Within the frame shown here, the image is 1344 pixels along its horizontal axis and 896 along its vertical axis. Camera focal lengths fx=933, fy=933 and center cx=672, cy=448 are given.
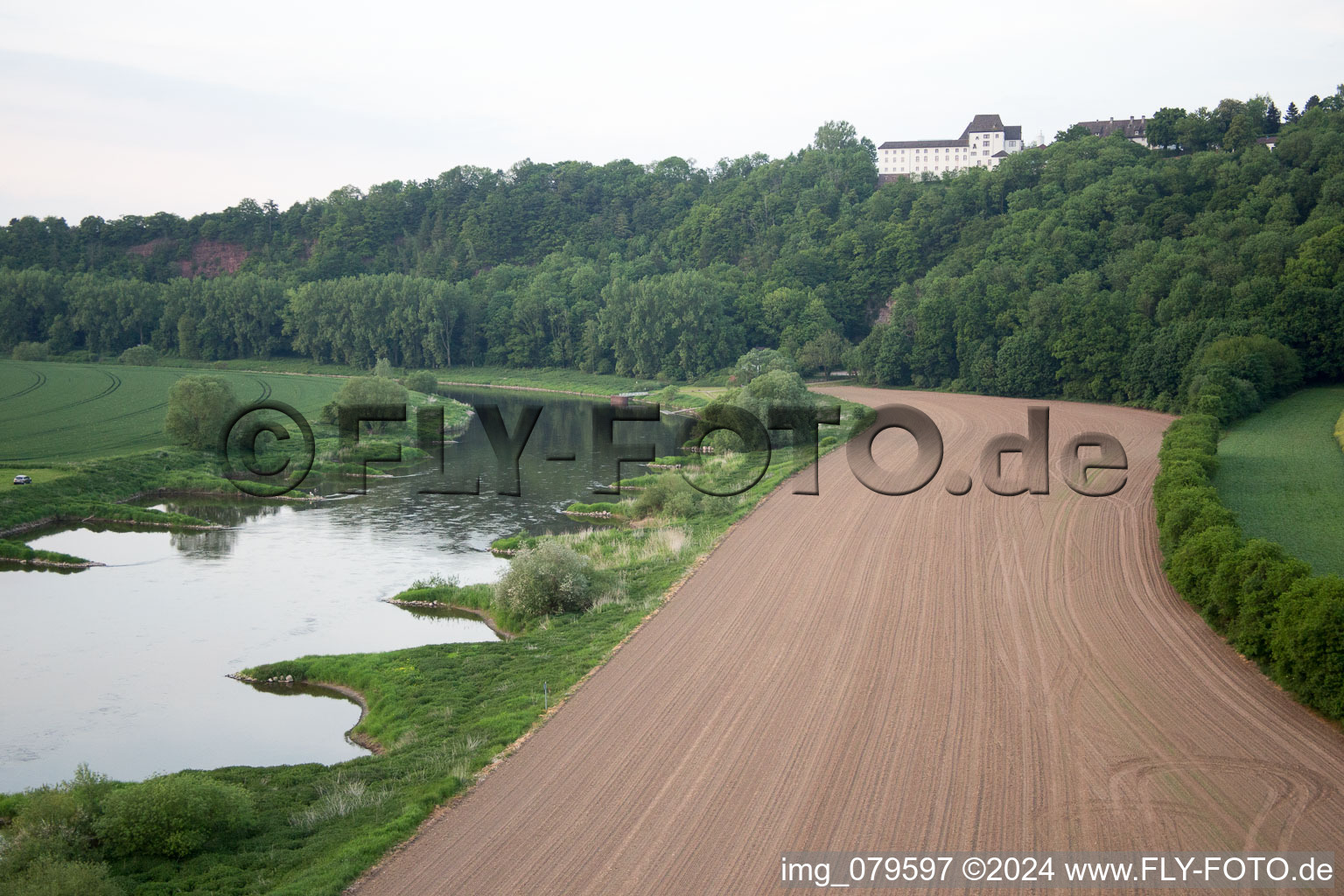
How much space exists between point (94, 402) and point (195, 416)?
2535 centimetres

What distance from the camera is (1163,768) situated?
15883mm

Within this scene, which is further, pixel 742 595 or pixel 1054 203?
pixel 1054 203

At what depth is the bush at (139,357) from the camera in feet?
379

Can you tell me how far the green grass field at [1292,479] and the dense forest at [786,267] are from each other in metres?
8.79

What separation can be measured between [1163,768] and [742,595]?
1235 cm

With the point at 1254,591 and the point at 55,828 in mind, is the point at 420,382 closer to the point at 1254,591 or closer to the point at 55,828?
the point at 55,828

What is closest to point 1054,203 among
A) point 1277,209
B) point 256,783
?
point 1277,209

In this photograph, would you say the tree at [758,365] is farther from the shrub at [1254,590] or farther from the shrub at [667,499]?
the shrub at [1254,590]

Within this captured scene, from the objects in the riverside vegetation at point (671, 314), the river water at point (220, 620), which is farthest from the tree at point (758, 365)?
the river water at point (220, 620)

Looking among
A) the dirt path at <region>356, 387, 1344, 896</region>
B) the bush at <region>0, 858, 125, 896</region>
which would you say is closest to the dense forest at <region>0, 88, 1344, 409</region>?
the dirt path at <region>356, 387, 1344, 896</region>

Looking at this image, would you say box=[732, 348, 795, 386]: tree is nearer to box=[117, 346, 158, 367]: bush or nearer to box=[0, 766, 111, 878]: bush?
box=[0, 766, 111, 878]: bush

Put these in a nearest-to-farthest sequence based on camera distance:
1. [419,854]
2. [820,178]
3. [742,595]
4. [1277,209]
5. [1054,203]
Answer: [419,854] < [742,595] < [1277,209] < [1054,203] < [820,178]

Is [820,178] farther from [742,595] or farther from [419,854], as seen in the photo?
[419,854]

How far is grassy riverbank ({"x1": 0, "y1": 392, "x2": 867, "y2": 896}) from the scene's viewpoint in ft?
45.7
